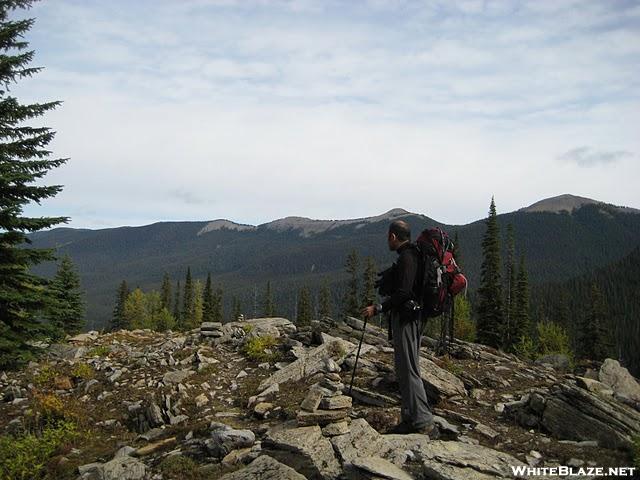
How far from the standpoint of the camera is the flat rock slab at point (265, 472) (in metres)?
5.89

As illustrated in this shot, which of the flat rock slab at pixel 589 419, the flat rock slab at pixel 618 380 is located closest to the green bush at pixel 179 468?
the flat rock slab at pixel 589 419

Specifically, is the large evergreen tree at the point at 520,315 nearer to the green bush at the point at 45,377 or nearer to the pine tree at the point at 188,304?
the green bush at the point at 45,377

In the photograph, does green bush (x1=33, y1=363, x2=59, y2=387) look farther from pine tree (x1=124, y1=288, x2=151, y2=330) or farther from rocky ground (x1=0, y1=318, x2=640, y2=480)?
pine tree (x1=124, y1=288, x2=151, y2=330)

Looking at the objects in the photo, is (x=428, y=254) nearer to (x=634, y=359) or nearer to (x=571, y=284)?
(x=634, y=359)

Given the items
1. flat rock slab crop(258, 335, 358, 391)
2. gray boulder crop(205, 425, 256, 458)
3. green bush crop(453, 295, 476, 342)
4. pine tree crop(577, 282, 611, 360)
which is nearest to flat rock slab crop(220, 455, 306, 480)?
gray boulder crop(205, 425, 256, 458)

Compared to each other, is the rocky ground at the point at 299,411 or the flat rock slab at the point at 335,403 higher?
the flat rock slab at the point at 335,403

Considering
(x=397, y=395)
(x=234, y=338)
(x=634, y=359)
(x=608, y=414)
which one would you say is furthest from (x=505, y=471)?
(x=634, y=359)

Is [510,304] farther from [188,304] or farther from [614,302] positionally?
[614,302]

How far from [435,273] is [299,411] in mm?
3615

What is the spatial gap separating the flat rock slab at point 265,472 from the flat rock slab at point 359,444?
0.89 m

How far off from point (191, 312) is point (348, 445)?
89.9 metres

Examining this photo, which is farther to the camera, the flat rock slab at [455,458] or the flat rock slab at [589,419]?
the flat rock slab at [589,419]

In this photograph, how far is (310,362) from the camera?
1195 cm

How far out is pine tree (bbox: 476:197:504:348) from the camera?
47.8 m
